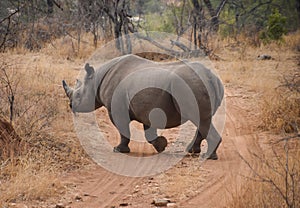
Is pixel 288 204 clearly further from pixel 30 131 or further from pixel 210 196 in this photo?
pixel 30 131

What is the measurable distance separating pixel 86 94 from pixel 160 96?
5.13ft

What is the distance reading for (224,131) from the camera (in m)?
8.27

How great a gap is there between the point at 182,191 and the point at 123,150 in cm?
201

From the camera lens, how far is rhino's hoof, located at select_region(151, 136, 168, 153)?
685cm

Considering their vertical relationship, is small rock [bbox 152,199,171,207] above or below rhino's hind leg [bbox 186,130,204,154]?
below

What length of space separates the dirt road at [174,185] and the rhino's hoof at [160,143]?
0.23 metres

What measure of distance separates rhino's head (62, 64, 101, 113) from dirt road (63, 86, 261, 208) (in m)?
1.22

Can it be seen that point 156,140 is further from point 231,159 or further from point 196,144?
point 231,159

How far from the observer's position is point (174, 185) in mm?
5410

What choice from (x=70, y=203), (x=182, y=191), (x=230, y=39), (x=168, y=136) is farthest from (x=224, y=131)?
(x=230, y=39)

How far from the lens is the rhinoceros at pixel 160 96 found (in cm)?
634

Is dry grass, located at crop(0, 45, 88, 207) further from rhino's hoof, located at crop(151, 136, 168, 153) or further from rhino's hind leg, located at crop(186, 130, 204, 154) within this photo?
rhino's hind leg, located at crop(186, 130, 204, 154)

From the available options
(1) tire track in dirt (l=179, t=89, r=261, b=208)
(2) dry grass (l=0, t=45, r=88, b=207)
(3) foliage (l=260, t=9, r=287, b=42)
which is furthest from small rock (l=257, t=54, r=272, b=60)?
(2) dry grass (l=0, t=45, r=88, b=207)

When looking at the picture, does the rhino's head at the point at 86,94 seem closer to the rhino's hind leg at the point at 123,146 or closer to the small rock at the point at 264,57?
the rhino's hind leg at the point at 123,146
